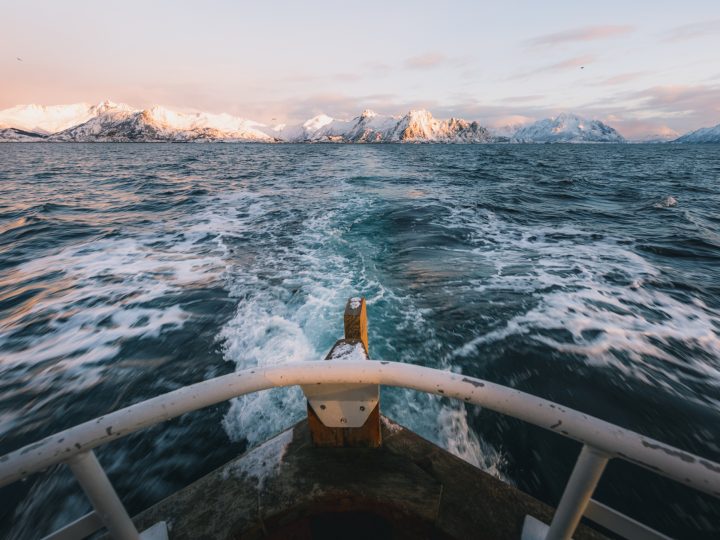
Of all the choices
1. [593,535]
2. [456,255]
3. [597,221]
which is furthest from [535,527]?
[597,221]

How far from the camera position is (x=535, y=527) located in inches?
78.3

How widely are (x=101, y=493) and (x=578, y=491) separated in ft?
7.50

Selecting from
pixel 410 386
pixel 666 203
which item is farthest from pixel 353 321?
pixel 666 203

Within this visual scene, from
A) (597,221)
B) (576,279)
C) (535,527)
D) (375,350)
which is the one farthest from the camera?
(597,221)

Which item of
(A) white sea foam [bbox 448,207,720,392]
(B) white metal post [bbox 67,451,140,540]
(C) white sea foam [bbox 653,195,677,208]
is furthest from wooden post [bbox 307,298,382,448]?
(C) white sea foam [bbox 653,195,677,208]

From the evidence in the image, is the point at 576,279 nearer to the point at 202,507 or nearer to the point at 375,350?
the point at 375,350

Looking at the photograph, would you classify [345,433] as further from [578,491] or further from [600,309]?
[600,309]

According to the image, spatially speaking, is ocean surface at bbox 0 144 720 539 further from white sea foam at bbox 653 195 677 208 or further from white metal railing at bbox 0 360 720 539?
white metal railing at bbox 0 360 720 539

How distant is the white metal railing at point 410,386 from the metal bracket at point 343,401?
322 millimetres

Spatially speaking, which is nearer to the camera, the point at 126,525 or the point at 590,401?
the point at 126,525

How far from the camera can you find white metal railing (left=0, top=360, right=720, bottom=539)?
1281 millimetres

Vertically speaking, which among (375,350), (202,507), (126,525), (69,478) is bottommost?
(69,478)

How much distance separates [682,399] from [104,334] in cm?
1004

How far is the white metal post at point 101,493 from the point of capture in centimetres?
143
